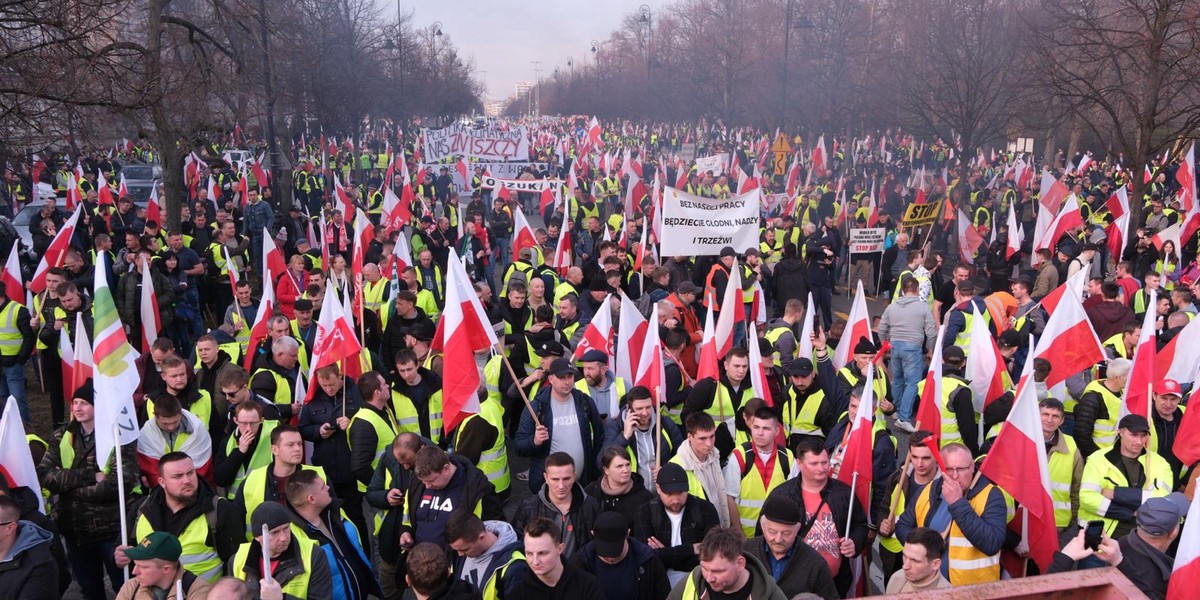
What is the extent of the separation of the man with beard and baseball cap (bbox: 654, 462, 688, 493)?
2093 millimetres

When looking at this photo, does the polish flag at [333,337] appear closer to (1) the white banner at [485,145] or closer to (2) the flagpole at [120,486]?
(2) the flagpole at [120,486]

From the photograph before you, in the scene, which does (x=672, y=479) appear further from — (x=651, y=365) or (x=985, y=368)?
(x=985, y=368)

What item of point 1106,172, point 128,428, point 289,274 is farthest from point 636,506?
point 1106,172

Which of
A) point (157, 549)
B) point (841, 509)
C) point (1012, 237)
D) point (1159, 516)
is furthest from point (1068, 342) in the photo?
point (1012, 237)

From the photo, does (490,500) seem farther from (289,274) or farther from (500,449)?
(289,274)

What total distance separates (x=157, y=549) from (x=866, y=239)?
12.5m

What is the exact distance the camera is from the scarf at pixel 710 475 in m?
5.31

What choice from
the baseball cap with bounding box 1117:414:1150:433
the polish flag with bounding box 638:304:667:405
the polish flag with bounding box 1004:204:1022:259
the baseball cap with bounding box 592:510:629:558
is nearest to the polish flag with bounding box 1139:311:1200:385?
the baseball cap with bounding box 1117:414:1150:433

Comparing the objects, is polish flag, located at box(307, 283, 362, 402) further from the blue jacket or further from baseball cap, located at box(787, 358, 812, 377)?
baseball cap, located at box(787, 358, 812, 377)

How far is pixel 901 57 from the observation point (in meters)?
32.2

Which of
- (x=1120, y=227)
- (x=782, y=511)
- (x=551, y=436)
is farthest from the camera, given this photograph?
(x=1120, y=227)

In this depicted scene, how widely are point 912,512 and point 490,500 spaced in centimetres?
222

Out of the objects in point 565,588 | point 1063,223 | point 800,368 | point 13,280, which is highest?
point 1063,223

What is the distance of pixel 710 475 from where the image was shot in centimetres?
537
